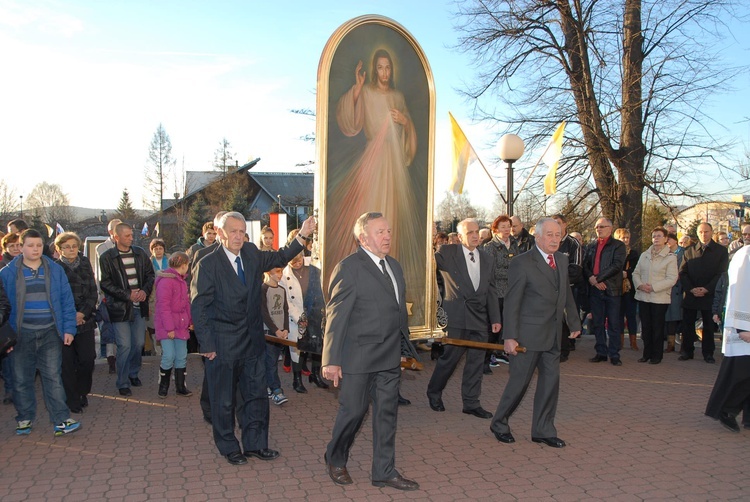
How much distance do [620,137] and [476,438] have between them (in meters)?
12.2

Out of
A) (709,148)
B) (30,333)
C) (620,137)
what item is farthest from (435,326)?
(709,148)

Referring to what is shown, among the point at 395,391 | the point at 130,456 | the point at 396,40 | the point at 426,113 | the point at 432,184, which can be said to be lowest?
the point at 130,456

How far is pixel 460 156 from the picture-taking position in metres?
9.83

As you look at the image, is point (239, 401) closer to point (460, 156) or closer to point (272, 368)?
point (272, 368)

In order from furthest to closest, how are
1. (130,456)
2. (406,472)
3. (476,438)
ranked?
(476,438)
(130,456)
(406,472)

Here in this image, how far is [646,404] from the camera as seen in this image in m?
7.47

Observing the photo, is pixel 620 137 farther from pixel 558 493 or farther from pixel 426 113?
pixel 558 493

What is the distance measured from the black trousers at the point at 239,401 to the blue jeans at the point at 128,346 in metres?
2.97

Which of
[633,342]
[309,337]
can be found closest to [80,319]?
[309,337]

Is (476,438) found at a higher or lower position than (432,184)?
lower

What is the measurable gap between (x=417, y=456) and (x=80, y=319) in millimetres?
4099

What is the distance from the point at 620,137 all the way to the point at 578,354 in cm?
753

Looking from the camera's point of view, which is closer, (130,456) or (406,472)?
(406,472)

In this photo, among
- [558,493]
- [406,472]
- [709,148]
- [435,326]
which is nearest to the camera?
[558,493]
